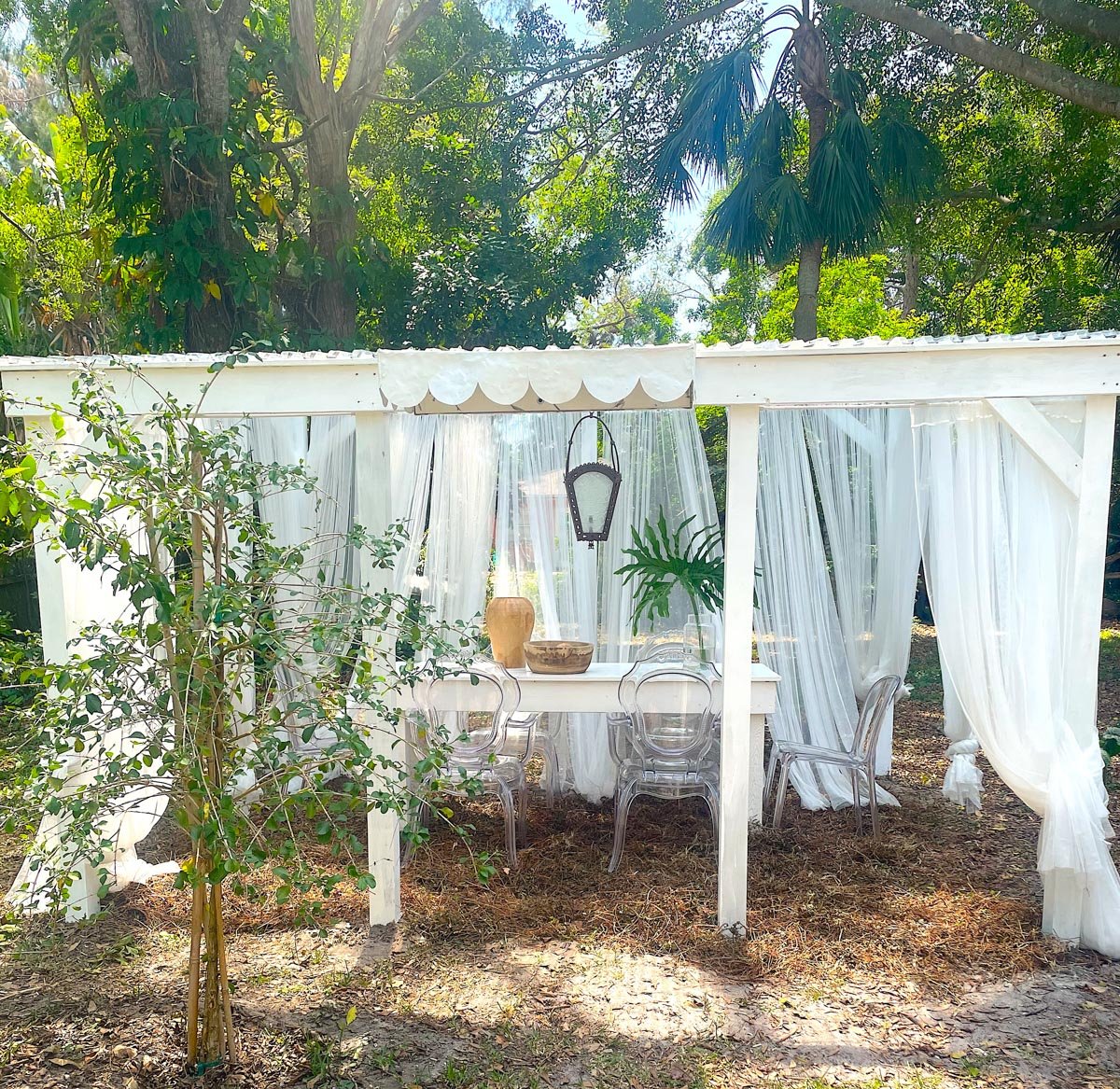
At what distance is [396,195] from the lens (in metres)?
9.35

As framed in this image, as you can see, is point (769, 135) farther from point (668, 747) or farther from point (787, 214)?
point (668, 747)

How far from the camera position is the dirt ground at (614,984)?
2811mm

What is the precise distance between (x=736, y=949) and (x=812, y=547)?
2.37m

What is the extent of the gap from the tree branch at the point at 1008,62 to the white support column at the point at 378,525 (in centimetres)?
520

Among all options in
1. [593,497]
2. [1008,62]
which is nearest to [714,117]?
[1008,62]

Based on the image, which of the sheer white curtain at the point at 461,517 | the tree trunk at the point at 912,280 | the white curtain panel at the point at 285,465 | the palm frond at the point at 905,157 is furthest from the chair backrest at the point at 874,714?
the tree trunk at the point at 912,280

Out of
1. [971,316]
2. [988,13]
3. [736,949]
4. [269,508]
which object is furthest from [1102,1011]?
[971,316]

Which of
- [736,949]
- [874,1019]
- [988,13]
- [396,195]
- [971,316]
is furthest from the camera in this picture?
[971,316]

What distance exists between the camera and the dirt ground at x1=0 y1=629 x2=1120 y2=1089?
2.81 m

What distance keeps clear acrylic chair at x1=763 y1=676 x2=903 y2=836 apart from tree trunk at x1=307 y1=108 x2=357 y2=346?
13.7ft

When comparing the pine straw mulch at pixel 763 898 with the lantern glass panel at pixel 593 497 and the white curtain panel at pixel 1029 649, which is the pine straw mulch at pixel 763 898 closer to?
the white curtain panel at pixel 1029 649

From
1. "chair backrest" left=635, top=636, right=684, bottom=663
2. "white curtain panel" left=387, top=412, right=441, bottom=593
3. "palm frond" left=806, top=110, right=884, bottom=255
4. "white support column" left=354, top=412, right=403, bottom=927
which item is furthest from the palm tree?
"white support column" left=354, top=412, right=403, bottom=927

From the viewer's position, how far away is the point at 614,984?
10.8 feet

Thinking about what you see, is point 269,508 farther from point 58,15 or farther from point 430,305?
point 58,15
